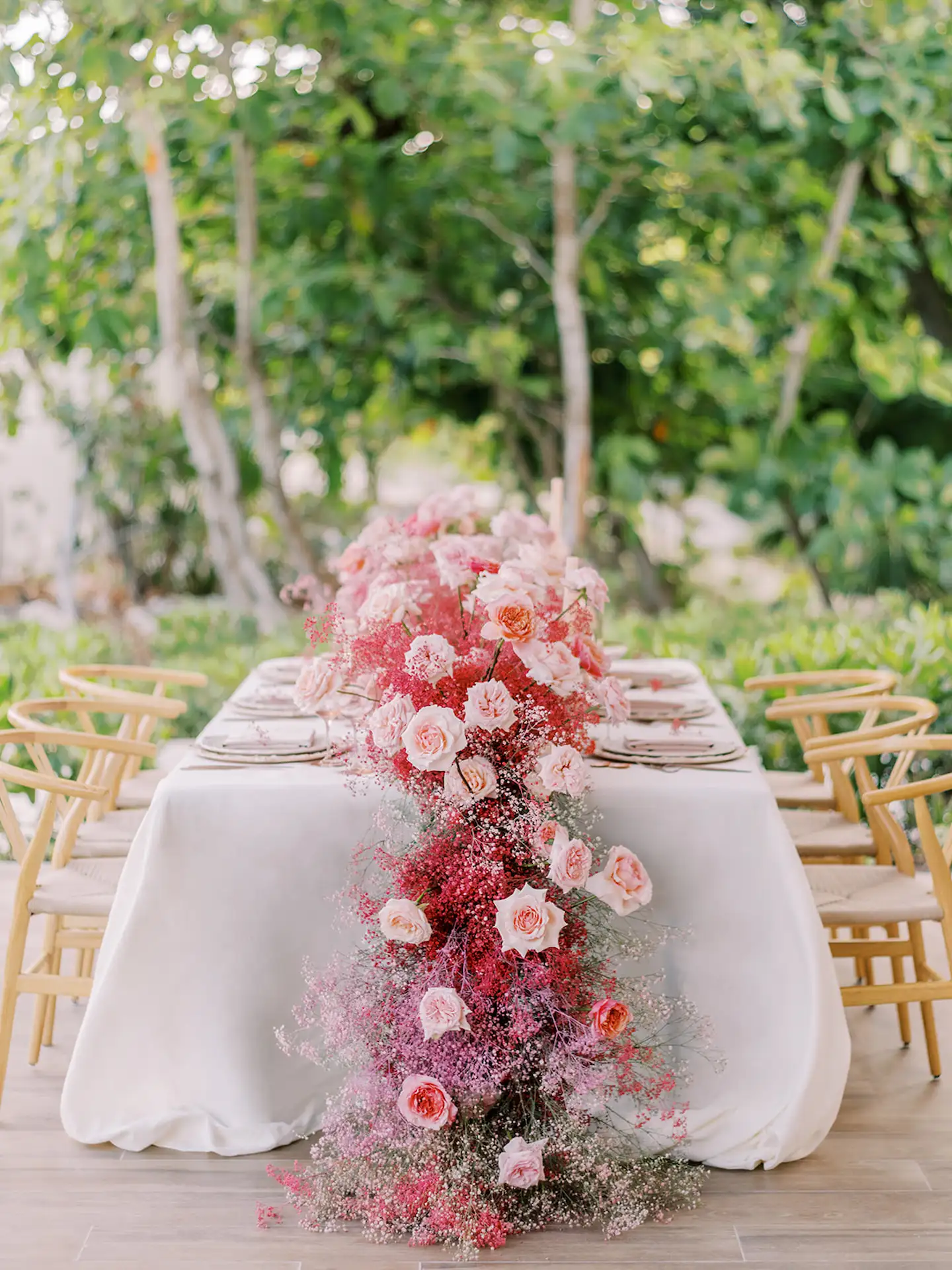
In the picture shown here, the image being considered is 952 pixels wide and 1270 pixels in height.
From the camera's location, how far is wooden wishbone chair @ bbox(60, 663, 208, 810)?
10.8 feet

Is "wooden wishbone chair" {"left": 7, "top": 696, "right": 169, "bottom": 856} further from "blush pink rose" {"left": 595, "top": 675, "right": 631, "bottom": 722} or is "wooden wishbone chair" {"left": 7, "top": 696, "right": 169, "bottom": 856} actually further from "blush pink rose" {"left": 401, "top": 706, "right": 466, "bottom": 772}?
"blush pink rose" {"left": 595, "top": 675, "right": 631, "bottom": 722}

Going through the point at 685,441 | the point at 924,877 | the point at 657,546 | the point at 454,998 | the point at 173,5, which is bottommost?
the point at 657,546

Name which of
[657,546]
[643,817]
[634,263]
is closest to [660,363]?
[634,263]

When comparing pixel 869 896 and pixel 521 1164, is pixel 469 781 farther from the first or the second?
pixel 869 896

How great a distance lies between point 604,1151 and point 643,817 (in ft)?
2.03

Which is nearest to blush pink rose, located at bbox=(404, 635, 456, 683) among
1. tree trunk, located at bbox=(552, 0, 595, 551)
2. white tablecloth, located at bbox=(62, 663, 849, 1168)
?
white tablecloth, located at bbox=(62, 663, 849, 1168)

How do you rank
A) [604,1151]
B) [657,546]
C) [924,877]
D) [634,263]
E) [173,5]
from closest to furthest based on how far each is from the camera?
[604,1151] < [924,877] < [173,5] < [634,263] < [657,546]

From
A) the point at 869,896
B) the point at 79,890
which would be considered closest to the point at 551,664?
the point at 869,896

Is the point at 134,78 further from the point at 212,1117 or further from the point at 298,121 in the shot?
the point at 212,1117

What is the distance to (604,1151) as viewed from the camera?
2.37m

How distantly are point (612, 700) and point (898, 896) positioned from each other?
808mm

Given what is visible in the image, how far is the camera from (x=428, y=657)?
7.39 feet

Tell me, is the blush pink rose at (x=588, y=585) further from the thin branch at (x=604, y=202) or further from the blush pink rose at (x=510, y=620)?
the thin branch at (x=604, y=202)

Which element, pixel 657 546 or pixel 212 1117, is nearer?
pixel 212 1117
